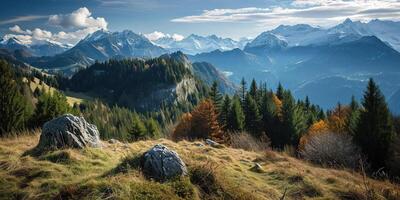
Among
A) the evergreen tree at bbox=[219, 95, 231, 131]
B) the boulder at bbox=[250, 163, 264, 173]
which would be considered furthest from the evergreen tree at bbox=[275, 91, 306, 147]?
the boulder at bbox=[250, 163, 264, 173]

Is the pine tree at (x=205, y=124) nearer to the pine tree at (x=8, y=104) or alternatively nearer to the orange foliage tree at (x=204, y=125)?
the orange foliage tree at (x=204, y=125)

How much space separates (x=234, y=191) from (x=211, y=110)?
179 feet

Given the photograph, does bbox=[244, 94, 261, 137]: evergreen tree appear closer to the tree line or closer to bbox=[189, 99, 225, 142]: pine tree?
the tree line

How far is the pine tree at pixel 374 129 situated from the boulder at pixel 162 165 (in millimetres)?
43984

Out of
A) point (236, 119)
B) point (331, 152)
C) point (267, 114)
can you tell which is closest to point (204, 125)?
point (236, 119)

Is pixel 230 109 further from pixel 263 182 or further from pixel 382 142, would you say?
pixel 263 182

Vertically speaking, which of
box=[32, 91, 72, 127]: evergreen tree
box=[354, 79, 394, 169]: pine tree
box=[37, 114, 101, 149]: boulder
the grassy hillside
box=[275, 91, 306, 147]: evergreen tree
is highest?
box=[37, 114, 101, 149]: boulder

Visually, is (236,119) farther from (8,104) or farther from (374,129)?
(8,104)

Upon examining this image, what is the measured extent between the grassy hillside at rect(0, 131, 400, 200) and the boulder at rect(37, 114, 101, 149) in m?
0.83

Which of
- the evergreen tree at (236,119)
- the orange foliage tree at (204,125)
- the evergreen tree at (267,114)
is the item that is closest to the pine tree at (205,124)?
the orange foliage tree at (204,125)

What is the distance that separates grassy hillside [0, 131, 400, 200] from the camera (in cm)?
1141

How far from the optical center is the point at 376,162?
4984cm

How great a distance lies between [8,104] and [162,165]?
1381 inches

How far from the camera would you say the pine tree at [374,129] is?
49.9 metres
